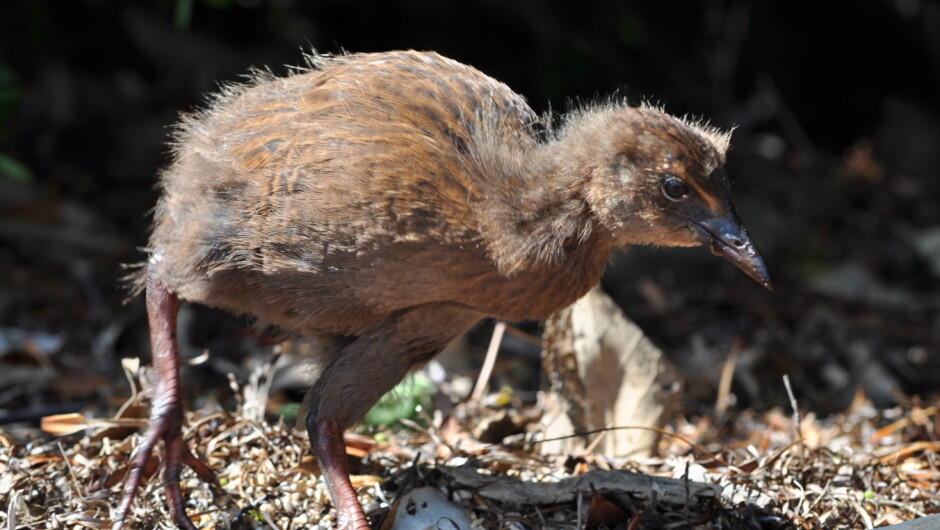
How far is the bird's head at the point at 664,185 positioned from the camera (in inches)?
121

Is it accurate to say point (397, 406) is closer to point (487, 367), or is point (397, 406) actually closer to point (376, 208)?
point (487, 367)

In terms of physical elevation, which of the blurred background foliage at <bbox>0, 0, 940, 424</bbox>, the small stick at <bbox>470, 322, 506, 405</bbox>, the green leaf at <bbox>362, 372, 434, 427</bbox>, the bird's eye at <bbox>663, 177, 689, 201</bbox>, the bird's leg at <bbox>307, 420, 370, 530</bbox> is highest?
the blurred background foliage at <bbox>0, 0, 940, 424</bbox>

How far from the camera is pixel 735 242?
10.1 feet

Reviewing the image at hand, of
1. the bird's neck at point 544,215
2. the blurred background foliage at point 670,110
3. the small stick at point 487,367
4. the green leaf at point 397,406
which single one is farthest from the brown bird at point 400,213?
the blurred background foliage at point 670,110

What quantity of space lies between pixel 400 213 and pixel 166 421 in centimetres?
112

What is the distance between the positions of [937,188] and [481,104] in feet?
18.4

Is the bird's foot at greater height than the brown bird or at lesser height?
lesser

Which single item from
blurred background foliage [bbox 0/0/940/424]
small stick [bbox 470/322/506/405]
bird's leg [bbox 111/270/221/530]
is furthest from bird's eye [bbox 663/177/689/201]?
blurred background foliage [bbox 0/0/940/424]

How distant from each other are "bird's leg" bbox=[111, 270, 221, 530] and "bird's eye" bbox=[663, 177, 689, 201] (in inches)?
67.9

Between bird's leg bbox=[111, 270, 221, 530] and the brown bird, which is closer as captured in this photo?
the brown bird

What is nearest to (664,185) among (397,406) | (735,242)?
(735,242)

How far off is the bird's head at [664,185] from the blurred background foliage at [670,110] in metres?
2.09

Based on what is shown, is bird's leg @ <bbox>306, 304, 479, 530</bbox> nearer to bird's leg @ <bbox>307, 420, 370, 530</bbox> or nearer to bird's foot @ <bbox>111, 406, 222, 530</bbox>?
bird's leg @ <bbox>307, 420, 370, 530</bbox>

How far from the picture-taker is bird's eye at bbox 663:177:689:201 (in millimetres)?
3076
